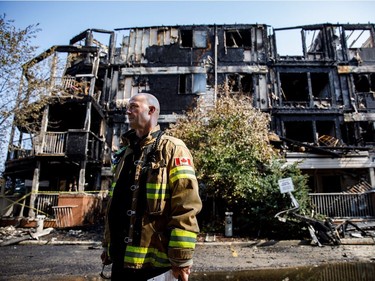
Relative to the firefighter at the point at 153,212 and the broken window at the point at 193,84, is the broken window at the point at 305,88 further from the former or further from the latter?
the firefighter at the point at 153,212

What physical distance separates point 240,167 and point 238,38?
43.6 feet

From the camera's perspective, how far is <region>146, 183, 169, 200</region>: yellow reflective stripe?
1952 millimetres

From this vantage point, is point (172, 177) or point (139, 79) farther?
point (139, 79)

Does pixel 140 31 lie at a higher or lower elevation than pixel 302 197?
higher

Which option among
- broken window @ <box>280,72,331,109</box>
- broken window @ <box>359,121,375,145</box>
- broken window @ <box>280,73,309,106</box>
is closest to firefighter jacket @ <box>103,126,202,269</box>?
broken window @ <box>280,72,331,109</box>

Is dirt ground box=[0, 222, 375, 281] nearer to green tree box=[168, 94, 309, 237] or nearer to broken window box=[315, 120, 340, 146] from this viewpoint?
green tree box=[168, 94, 309, 237]

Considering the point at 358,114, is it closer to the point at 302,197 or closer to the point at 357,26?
the point at 357,26

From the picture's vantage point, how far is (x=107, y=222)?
7.54 feet

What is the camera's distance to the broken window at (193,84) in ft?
62.4

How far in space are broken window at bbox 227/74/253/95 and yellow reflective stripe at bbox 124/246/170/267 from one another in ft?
59.1

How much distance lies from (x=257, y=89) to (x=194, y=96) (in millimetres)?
4662

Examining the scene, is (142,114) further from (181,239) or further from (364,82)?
(364,82)

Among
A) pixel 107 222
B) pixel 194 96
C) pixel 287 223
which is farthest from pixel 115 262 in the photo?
pixel 194 96

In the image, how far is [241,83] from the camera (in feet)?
65.0
